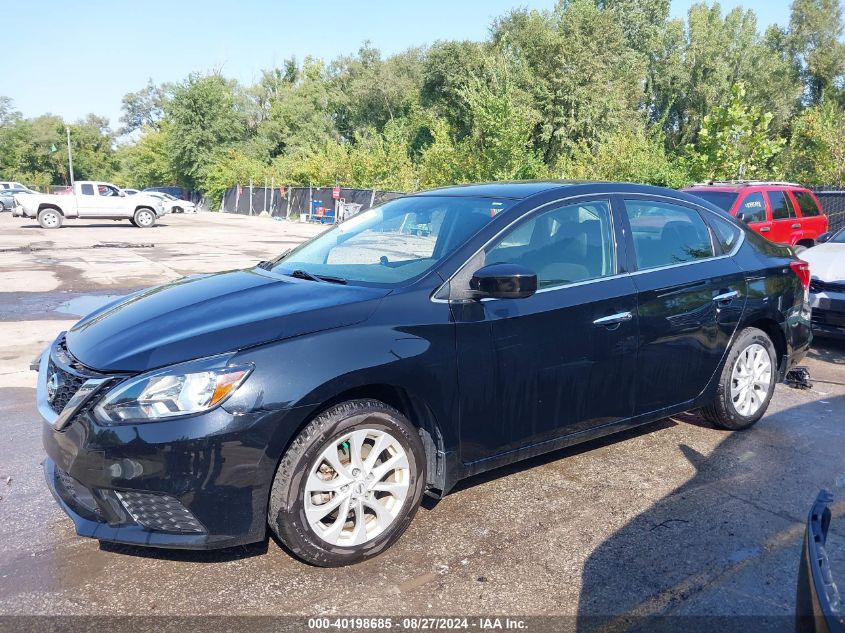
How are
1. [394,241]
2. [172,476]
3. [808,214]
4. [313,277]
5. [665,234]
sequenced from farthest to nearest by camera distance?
1. [808,214]
2. [665,234]
3. [394,241]
4. [313,277]
5. [172,476]

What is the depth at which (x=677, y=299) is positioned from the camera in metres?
4.30

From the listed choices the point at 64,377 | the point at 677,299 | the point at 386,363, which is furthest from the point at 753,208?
the point at 64,377

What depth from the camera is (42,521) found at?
3.62 m

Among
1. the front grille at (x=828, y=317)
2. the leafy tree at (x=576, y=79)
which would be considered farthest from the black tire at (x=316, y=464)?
the leafy tree at (x=576, y=79)

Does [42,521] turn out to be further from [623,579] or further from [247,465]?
[623,579]

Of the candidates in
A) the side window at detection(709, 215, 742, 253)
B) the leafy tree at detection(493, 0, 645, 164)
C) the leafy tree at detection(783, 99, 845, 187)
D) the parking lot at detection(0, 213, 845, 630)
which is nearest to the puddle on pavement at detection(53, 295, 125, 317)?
the parking lot at detection(0, 213, 845, 630)

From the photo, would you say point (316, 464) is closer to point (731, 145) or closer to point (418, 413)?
point (418, 413)

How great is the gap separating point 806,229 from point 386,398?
1263 centimetres

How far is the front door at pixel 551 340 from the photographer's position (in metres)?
3.49

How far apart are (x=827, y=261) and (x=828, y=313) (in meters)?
0.79

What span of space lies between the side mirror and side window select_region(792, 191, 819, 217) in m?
12.1

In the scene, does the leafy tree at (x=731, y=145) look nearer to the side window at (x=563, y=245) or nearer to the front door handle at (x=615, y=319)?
the side window at (x=563, y=245)

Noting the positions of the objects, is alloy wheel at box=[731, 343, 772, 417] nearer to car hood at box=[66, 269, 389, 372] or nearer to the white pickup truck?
car hood at box=[66, 269, 389, 372]

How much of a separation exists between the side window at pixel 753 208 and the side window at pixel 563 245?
29.3 ft
